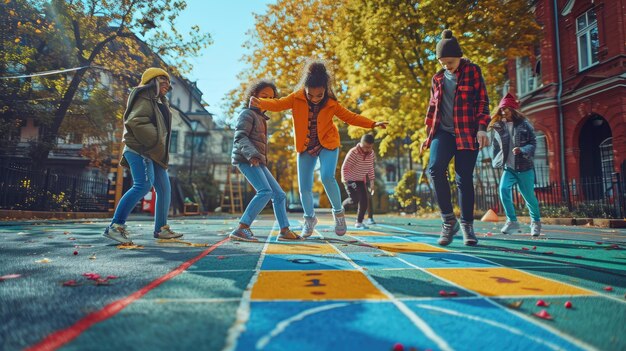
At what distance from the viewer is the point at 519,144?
5.62 m

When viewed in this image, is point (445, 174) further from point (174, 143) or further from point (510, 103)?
point (174, 143)

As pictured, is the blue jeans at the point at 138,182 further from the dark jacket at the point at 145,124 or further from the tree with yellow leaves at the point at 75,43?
the tree with yellow leaves at the point at 75,43

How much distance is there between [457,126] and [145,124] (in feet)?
10.9

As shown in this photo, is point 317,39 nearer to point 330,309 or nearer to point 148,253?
point 148,253

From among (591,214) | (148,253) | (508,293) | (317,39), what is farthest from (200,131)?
(508,293)

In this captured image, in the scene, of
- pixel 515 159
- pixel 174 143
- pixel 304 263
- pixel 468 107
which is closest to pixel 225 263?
pixel 304 263

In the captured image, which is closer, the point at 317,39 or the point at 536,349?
the point at 536,349

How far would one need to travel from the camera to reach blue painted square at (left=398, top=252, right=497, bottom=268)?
292 centimetres

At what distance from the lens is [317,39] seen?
15.6 meters

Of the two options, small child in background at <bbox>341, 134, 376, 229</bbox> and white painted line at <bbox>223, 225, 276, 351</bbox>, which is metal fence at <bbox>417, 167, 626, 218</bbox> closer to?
small child in background at <bbox>341, 134, 376, 229</bbox>

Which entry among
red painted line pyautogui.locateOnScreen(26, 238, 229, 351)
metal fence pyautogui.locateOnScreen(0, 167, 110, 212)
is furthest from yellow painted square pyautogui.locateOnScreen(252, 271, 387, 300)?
metal fence pyautogui.locateOnScreen(0, 167, 110, 212)

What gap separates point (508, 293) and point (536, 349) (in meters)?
0.79

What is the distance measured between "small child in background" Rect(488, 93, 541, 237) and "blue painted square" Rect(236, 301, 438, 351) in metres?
4.73

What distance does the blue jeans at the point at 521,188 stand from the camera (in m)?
5.67
